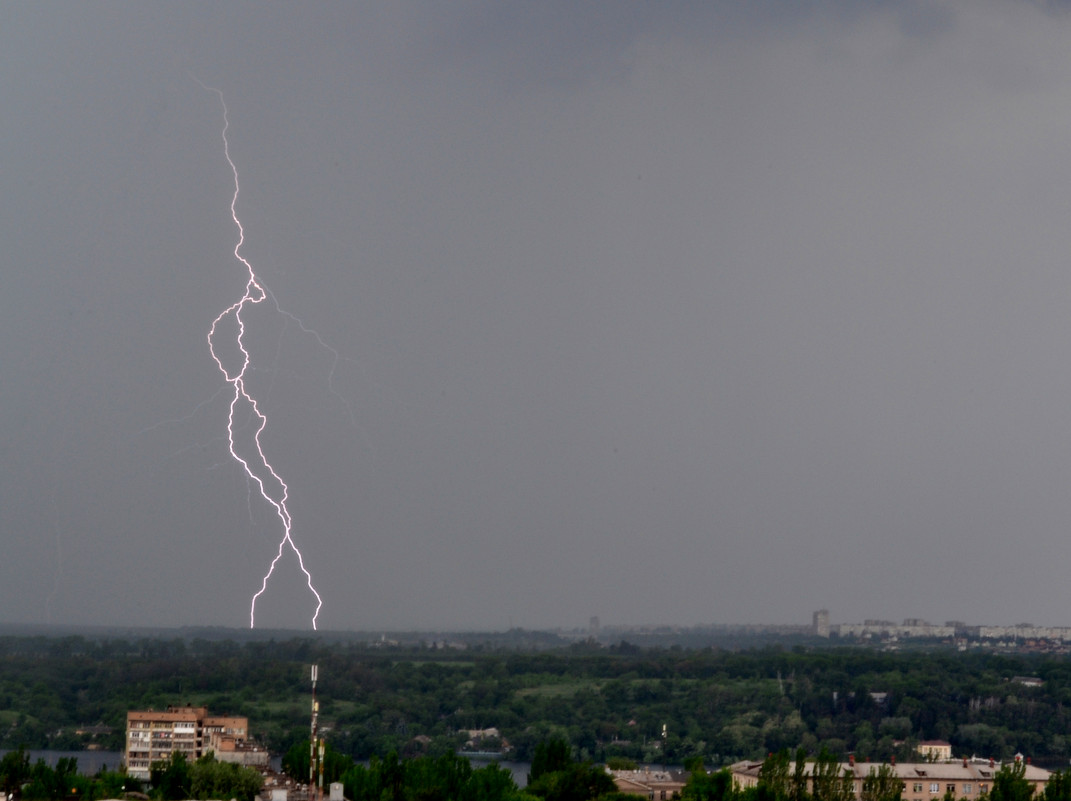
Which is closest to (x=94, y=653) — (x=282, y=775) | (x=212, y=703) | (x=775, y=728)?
(x=212, y=703)

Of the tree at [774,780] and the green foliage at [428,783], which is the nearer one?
the green foliage at [428,783]

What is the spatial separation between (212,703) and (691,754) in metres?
23.3

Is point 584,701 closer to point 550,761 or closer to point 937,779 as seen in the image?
point 550,761

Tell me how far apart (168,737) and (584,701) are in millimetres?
35846

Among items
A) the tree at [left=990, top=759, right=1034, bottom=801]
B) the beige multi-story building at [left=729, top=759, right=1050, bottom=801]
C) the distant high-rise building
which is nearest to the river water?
the beige multi-story building at [left=729, top=759, right=1050, bottom=801]

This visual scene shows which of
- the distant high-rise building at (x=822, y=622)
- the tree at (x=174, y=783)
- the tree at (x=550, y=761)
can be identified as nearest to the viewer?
the tree at (x=174, y=783)

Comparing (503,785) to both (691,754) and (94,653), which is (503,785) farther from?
(94,653)

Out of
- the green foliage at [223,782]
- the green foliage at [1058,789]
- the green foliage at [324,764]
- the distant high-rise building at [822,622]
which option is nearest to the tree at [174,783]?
the green foliage at [223,782]

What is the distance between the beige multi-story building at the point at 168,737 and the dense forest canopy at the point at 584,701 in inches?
536

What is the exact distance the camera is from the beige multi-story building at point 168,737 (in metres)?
45.0

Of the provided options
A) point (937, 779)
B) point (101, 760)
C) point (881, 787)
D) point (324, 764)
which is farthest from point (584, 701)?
point (881, 787)

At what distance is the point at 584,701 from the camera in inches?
3091

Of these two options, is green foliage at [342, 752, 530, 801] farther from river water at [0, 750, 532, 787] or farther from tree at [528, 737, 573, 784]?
river water at [0, 750, 532, 787]

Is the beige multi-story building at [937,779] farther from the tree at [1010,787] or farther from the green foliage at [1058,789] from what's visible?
Answer: the tree at [1010,787]
